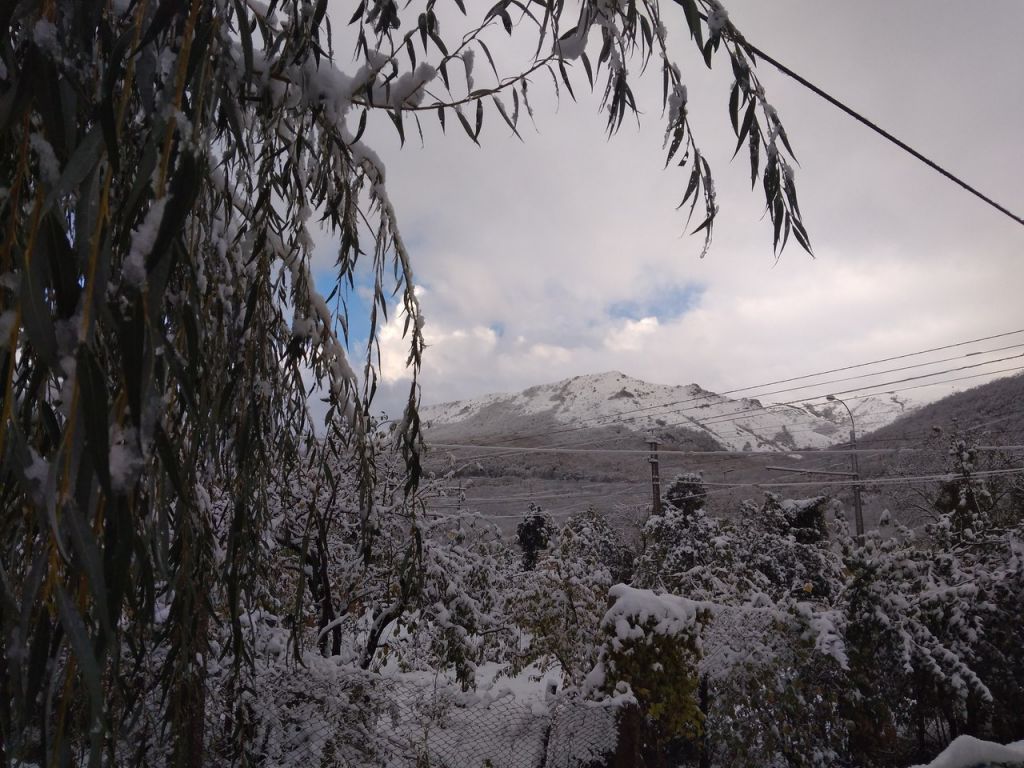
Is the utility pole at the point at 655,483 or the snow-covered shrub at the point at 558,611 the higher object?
the utility pole at the point at 655,483

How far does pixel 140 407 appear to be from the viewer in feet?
1.74

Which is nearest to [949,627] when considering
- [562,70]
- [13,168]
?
[562,70]

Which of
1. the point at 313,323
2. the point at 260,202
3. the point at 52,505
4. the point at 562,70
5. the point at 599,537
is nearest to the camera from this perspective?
the point at 52,505

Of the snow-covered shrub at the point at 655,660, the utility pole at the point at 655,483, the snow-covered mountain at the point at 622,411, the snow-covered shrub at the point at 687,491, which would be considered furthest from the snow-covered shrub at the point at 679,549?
the snow-covered mountain at the point at 622,411

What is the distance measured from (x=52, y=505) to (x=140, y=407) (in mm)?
99

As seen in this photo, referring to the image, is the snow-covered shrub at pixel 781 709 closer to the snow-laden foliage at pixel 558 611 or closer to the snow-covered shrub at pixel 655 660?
the snow-covered shrub at pixel 655 660

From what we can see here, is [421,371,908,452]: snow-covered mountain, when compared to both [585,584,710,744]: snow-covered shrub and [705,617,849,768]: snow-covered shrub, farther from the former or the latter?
[585,584,710,744]: snow-covered shrub

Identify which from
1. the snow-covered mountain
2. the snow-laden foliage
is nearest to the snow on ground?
Result: the snow-laden foliage

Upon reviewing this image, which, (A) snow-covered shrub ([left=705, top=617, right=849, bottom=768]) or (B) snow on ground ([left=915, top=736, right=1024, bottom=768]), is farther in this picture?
(A) snow-covered shrub ([left=705, top=617, right=849, bottom=768])

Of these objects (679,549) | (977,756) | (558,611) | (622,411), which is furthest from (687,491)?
(622,411)

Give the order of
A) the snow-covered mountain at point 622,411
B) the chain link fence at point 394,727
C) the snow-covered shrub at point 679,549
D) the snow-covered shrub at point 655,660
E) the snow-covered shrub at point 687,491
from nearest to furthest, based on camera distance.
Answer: the chain link fence at point 394,727
the snow-covered shrub at point 655,660
the snow-covered shrub at point 679,549
the snow-covered shrub at point 687,491
the snow-covered mountain at point 622,411

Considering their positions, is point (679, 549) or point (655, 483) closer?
point (679, 549)

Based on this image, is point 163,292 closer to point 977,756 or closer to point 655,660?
point 655,660

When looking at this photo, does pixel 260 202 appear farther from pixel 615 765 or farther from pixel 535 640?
pixel 535 640
